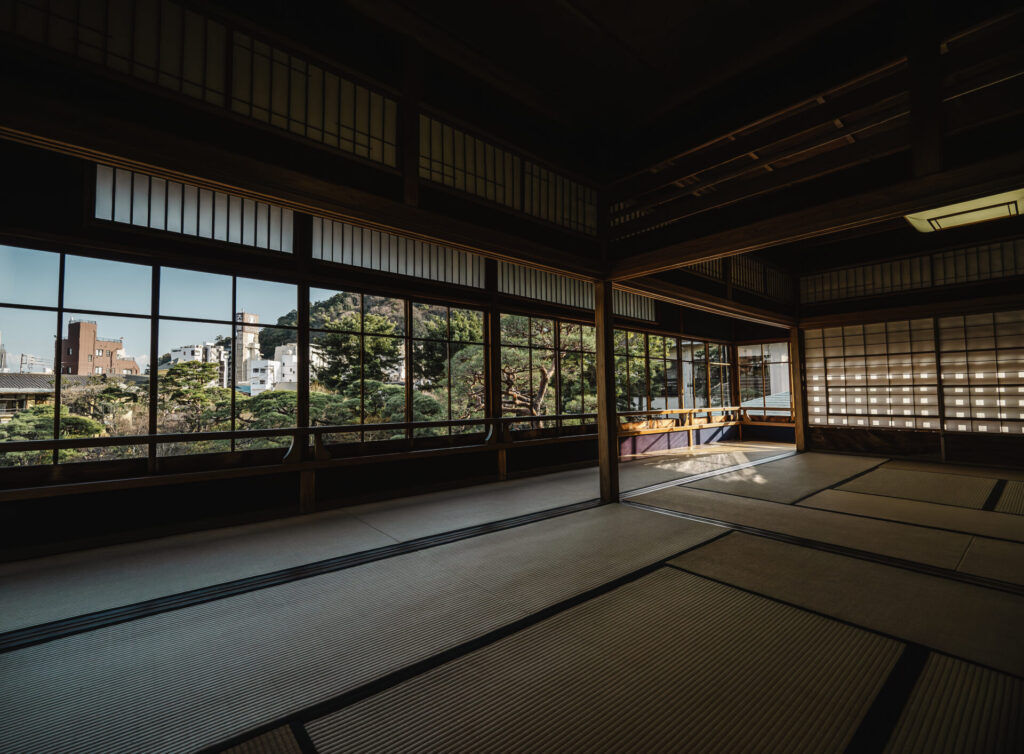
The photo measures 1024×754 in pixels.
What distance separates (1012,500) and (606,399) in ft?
13.7

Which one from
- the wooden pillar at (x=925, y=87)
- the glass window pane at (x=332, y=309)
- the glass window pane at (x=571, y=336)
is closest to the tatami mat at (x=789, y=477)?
the wooden pillar at (x=925, y=87)

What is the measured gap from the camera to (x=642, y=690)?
5.25 feet

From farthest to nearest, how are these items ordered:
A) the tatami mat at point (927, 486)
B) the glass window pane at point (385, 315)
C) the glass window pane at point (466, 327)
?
the glass window pane at point (385, 315)
the glass window pane at point (466, 327)
the tatami mat at point (927, 486)

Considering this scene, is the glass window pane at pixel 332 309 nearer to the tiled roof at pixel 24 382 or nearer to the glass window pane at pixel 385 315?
the glass window pane at pixel 385 315

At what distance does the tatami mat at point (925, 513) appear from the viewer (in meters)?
3.43

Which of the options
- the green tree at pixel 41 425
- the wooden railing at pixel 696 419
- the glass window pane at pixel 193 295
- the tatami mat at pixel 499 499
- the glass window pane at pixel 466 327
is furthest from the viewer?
the glass window pane at pixel 466 327

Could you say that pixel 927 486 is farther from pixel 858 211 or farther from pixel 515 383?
pixel 515 383

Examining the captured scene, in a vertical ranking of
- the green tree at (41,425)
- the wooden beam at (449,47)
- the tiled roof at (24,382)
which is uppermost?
the wooden beam at (449,47)

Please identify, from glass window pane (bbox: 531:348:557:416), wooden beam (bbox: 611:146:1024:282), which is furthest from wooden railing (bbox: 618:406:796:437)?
wooden beam (bbox: 611:146:1024:282)

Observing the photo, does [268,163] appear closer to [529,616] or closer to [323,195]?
[323,195]

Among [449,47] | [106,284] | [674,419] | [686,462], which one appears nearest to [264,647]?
[449,47]

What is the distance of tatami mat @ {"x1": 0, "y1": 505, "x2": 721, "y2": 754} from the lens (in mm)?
1454

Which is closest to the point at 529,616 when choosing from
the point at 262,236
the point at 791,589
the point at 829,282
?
the point at 791,589

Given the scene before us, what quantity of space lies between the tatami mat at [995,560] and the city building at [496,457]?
0.04 m
